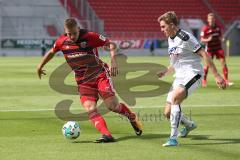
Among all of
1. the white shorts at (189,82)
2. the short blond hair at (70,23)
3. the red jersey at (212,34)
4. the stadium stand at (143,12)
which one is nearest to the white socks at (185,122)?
the white shorts at (189,82)

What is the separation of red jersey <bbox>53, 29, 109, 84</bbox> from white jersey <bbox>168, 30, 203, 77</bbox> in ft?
→ 3.95

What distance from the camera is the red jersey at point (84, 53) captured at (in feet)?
31.2

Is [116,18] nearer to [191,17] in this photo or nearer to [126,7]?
[126,7]

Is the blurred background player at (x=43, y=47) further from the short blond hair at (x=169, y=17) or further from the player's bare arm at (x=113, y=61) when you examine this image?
the short blond hair at (x=169, y=17)

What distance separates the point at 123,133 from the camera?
9875 millimetres

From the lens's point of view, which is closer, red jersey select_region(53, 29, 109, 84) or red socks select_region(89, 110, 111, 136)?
red socks select_region(89, 110, 111, 136)

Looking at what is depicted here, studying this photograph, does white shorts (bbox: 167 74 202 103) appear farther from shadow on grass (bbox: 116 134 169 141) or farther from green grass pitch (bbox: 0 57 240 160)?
shadow on grass (bbox: 116 134 169 141)

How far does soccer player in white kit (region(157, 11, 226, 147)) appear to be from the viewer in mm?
8633

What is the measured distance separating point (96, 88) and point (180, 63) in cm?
142

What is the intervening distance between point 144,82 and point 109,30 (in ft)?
115

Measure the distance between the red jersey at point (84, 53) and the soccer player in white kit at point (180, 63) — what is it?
46.8 inches

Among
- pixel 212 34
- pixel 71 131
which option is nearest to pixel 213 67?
pixel 71 131

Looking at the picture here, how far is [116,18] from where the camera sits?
5666cm

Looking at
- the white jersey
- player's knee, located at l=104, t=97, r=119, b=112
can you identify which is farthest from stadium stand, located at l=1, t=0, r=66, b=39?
the white jersey
